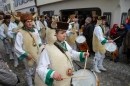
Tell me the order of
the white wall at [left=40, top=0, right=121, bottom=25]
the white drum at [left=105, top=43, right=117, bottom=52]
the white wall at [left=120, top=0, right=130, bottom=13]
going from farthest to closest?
the white wall at [left=40, top=0, right=121, bottom=25] < the white wall at [left=120, top=0, right=130, bottom=13] < the white drum at [left=105, top=43, right=117, bottom=52]

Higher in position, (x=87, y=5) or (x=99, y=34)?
(x=87, y=5)

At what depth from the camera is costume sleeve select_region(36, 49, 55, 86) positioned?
174 centimetres

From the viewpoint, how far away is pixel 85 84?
196cm

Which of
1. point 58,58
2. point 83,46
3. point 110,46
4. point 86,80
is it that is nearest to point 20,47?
point 58,58

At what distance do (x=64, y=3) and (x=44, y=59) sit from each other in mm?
9599

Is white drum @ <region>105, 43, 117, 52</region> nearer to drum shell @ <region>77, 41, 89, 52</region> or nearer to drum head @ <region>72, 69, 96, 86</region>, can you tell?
drum shell @ <region>77, 41, 89, 52</region>

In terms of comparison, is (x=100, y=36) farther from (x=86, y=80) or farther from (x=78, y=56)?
(x=86, y=80)

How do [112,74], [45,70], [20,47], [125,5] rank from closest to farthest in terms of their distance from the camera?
[45,70] < [20,47] < [112,74] < [125,5]

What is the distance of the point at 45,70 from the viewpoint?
5.84ft

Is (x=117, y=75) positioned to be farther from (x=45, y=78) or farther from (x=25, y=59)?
(x=45, y=78)

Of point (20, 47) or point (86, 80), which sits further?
point (20, 47)

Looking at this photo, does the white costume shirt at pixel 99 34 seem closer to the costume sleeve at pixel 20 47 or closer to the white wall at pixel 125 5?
the costume sleeve at pixel 20 47

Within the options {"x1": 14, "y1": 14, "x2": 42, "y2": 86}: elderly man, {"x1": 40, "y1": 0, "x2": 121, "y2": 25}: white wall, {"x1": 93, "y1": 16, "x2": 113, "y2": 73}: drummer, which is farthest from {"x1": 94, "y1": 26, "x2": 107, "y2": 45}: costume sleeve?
{"x1": 40, "y1": 0, "x2": 121, "y2": 25}: white wall

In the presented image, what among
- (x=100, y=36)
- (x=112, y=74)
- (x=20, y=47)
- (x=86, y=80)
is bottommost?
(x=112, y=74)
